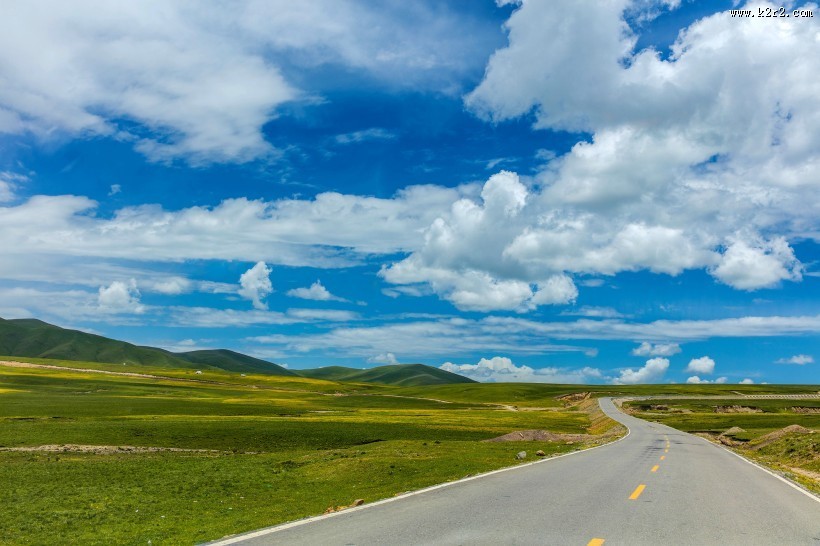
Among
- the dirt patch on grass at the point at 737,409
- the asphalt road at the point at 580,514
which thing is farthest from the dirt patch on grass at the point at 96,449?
the dirt patch on grass at the point at 737,409

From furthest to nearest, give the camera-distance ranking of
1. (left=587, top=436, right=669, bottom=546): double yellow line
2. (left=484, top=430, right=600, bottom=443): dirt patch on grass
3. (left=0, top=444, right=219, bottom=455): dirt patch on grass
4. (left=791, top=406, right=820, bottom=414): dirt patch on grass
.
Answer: (left=791, top=406, right=820, bottom=414): dirt patch on grass < (left=484, top=430, right=600, bottom=443): dirt patch on grass < (left=0, top=444, right=219, bottom=455): dirt patch on grass < (left=587, top=436, right=669, bottom=546): double yellow line

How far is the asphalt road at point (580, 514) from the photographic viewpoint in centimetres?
1277

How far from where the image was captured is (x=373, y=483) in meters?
24.9

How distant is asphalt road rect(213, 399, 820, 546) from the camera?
12766 millimetres

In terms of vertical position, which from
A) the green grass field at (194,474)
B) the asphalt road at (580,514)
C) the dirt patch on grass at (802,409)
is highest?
the dirt patch on grass at (802,409)

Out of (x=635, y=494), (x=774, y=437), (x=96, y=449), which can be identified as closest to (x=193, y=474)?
(x=96, y=449)

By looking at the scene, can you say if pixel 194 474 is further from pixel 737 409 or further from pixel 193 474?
pixel 737 409

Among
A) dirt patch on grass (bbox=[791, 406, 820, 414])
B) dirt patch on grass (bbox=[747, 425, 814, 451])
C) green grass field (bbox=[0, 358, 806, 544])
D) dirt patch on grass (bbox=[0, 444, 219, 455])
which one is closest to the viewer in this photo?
green grass field (bbox=[0, 358, 806, 544])

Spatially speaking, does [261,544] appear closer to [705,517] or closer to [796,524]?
[705,517]

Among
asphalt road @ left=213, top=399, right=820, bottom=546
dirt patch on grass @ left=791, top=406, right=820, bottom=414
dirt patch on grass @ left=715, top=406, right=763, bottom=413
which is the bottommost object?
asphalt road @ left=213, top=399, right=820, bottom=546

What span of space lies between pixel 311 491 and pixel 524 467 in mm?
10478

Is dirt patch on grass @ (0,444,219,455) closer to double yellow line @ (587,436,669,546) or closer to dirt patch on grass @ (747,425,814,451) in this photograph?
double yellow line @ (587,436,669,546)

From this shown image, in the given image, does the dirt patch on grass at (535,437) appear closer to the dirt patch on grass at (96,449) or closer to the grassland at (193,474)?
the grassland at (193,474)

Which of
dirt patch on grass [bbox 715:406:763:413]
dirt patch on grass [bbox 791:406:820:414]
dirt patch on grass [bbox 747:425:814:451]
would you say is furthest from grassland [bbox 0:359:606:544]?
dirt patch on grass [bbox 791:406:820:414]
